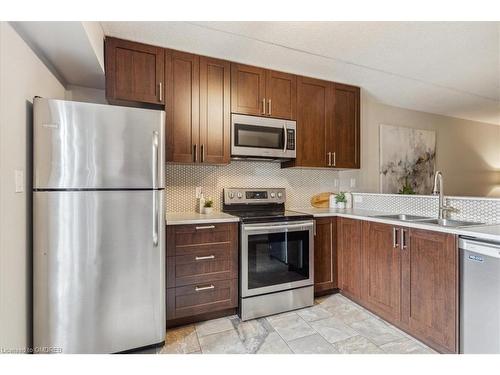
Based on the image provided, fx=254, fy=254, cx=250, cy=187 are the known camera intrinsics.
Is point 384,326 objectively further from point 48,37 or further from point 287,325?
point 48,37

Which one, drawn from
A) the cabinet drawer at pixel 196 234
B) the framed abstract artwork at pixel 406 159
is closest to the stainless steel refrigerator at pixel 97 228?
the cabinet drawer at pixel 196 234

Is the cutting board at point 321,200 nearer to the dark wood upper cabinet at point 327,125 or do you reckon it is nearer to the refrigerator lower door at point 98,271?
the dark wood upper cabinet at point 327,125

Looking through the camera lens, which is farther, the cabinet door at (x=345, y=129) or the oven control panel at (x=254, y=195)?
the cabinet door at (x=345, y=129)

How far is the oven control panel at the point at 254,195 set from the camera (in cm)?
269

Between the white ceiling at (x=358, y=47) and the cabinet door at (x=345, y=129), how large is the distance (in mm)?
144

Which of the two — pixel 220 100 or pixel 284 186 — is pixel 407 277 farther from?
pixel 220 100

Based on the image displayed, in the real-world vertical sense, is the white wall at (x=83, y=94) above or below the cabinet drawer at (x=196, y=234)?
above

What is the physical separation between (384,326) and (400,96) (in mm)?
2759

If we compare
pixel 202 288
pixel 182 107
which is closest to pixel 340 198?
pixel 202 288

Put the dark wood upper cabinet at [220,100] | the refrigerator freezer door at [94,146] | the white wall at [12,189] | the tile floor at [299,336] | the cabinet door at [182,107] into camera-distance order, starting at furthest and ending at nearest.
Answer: the cabinet door at [182,107] → the dark wood upper cabinet at [220,100] → the tile floor at [299,336] → the refrigerator freezer door at [94,146] → the white wall at [12,189]

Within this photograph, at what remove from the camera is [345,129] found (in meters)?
2.94

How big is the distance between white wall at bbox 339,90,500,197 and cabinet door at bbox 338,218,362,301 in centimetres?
92
